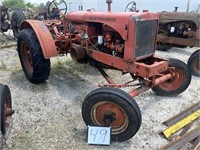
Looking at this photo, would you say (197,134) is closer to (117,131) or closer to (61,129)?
(117,131)

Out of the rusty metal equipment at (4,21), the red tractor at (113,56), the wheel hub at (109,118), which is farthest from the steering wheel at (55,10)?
the rusty metal equipment at (4,21)

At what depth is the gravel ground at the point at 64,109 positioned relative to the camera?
2.82 metres

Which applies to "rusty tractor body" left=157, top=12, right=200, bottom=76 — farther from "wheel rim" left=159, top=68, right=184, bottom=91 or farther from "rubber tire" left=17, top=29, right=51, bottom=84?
"rubber tire" left=17, top=29, right=51, bottom=84

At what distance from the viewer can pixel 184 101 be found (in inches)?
155

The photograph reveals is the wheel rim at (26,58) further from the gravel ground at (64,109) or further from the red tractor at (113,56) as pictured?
the gravel ground at (64,109)

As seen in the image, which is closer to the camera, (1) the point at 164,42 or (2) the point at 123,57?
(2) the point at 123,57

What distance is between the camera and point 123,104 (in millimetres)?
2703

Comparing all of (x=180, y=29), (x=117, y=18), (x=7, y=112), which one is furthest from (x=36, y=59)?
(x=180, y=29)

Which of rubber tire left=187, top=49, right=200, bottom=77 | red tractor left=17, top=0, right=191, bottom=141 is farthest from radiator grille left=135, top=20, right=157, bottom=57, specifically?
rubber tire left=187, top=49, right=200, bottom=77

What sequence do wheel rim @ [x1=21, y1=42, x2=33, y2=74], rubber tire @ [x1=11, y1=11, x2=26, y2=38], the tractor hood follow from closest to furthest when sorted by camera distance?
the tractor hood → wheel rim @ [x1=21, y1=42, x2=33, y2=74] → rubber tire @ [x1=11, y1=11, x2=26, y2=38]

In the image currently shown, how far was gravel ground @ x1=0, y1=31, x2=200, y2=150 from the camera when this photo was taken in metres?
2.82

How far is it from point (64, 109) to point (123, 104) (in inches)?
45.6

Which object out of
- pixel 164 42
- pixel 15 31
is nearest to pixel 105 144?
pixel 164 42

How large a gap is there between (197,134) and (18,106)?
237cm
